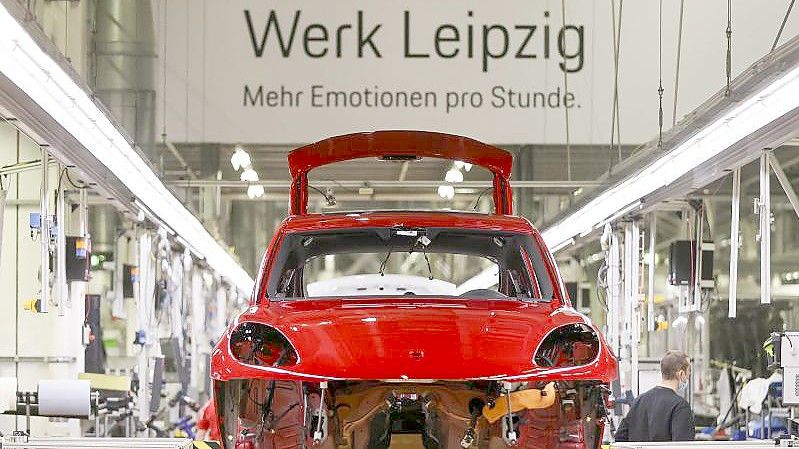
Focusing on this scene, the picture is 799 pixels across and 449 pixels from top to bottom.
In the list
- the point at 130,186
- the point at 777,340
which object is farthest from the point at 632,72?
the point at 130,186

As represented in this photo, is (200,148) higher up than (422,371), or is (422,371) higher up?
(200,148)

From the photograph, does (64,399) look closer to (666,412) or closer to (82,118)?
(82,118)

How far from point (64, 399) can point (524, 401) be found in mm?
2532

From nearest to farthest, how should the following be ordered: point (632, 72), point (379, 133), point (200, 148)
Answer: point (379, 133)
point (632, 72)
point (200, 148)

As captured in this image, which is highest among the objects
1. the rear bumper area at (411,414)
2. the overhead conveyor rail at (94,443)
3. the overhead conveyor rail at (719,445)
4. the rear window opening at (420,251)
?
the rear window opening at (420,251)

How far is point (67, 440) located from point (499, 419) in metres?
1.72

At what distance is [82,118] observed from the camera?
706cm

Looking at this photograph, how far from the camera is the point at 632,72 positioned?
9586 mm

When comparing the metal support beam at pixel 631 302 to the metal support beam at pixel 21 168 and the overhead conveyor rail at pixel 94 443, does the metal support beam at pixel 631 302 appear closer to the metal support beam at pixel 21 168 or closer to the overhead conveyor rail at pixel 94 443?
the metal support beam at pixel 21 168

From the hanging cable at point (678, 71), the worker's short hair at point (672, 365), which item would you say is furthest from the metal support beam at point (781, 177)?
the worker's short hair at point (672, 365)

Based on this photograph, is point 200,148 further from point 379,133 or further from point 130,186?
point 379,133

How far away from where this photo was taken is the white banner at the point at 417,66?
Result: 9.56 meters

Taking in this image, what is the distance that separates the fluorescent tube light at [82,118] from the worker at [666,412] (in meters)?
3.43

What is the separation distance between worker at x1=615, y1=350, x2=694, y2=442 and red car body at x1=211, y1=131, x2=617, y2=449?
2689 millimetres
